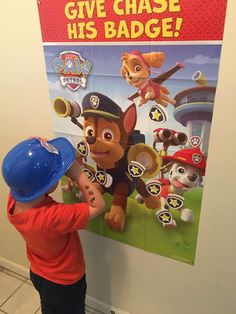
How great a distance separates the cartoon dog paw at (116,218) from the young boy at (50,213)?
148mm

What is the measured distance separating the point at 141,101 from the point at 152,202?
1.17ft

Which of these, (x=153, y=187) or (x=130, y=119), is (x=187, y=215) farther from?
(x=130, y=119)

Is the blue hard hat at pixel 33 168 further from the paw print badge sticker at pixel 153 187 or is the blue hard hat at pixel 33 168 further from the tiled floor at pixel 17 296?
the tiled floor at pixel 17 296

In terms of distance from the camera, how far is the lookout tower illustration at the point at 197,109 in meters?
0.73

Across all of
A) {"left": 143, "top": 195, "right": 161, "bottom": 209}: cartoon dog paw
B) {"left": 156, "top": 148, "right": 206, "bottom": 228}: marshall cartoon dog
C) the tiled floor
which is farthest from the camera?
the tiled floor

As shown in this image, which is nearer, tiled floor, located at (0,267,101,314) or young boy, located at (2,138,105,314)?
young boy, located at (2,138,105,314)

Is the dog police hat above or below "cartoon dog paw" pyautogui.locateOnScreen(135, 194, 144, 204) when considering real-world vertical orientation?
above

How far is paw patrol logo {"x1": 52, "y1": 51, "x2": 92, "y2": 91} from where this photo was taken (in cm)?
86

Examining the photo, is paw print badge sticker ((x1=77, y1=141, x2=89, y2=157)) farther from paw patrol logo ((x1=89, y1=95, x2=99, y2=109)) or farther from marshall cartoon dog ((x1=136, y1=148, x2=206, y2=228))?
marshall cartoon dog ((x1=136, y1=148, x2=206, y2=228))

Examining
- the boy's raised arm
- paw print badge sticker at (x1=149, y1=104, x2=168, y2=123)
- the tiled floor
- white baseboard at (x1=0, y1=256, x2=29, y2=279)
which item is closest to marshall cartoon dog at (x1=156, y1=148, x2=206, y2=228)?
paw print badge sticker at (x1=149, y1=104, x2=168, y2=123)

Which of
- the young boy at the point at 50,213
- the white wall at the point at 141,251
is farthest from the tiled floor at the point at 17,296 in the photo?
the young boy at the point at 50,213

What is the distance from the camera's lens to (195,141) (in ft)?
2.60

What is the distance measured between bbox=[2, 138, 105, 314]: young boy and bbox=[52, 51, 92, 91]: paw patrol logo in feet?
0.66

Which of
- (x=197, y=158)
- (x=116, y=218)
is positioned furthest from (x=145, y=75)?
(x=116, y=218)
